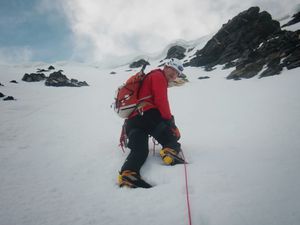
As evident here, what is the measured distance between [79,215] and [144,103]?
2.12 m

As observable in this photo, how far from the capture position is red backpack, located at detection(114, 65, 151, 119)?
3.74 m

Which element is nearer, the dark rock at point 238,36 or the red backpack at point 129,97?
the red backpack at point 129,97

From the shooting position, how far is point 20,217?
7.73 feet

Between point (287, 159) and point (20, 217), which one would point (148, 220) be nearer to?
point (20, 217)

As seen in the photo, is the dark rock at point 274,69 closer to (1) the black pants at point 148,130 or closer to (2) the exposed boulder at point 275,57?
(2) the exposed boulder at point 275,57

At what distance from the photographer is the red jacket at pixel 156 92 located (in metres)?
3.69

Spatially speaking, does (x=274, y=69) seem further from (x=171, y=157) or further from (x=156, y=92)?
(x=171, y=157)

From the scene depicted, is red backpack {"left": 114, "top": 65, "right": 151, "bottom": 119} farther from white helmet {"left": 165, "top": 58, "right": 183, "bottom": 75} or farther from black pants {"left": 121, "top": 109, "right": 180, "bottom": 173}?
white helmet {"left": 165, "top": 58, "right": 183, "bottom": 75}

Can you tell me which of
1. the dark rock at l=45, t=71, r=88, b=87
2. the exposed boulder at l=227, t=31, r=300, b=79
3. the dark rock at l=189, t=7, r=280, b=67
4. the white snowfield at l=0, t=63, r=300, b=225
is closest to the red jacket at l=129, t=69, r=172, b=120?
the white snowfield at l=0, t=63, r=300, b=225

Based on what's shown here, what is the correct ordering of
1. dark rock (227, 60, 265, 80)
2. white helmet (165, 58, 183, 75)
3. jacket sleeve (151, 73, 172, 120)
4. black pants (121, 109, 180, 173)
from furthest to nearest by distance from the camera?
dark rock (227, 60, 265, 80) → white helmet (165, 58, 183, 75) → jacket sleeve (151, 73, 172, 120) → black pants (121, 109, 180, 173)

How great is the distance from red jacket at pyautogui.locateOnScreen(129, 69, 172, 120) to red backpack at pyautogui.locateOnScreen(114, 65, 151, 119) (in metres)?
0.08

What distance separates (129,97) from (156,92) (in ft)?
1.70

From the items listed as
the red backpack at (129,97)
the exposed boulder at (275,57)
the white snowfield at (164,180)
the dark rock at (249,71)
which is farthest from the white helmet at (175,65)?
the dark rock at (249,71)

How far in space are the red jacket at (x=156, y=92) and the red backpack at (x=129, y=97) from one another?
81 millimetres
